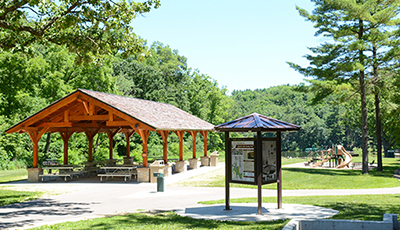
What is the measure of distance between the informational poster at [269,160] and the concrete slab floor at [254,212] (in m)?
0.92

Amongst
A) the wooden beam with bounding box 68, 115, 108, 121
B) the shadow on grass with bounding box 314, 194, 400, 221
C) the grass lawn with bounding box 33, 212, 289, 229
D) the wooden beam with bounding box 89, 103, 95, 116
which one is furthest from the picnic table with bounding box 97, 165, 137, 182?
the shadow on grass with bounding box 314, 194, 400, 221

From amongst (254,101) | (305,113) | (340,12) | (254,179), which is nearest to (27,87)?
(340,12)

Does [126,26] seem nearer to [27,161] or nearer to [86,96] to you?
[86,96]

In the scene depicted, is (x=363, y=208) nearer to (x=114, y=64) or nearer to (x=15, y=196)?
(x=15, y=196)

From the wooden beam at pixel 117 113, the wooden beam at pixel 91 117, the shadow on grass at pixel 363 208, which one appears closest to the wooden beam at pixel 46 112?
the wooden beam at pixel 117 113

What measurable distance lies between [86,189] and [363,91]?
17.2 metres

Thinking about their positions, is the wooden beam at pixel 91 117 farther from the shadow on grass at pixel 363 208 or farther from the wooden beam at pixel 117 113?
the shadow on grass at pixel 363 208

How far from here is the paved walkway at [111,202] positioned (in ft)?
34.9

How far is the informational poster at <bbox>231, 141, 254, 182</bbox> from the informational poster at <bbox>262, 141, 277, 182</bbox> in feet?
1.11

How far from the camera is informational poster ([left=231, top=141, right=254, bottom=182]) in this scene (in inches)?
419

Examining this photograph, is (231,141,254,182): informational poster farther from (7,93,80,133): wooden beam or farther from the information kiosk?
(7,93,80,133): wooden beam

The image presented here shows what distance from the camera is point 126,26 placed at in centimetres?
1365

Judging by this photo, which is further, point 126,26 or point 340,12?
point 340,12

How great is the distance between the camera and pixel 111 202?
43.5 ft
